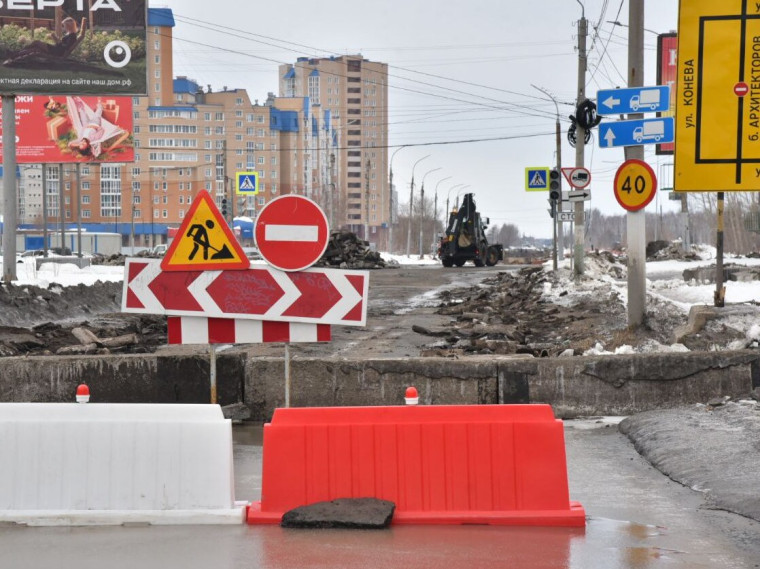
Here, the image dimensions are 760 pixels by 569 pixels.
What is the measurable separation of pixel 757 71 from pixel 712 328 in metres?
3.07

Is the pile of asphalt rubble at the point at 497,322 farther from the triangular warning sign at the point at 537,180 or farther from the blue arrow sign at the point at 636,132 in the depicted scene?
the triangular warning sign at the point at 537,180

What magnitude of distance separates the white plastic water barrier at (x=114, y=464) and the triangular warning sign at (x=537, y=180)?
35.6 meters

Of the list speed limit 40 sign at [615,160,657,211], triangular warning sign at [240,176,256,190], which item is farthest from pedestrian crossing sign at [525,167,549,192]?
speed limit 40 sign at [615,160,657,211]

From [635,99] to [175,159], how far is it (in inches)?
5434

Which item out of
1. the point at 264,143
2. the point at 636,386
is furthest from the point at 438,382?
the point at 264,143

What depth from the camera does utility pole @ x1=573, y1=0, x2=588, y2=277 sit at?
31.7 m

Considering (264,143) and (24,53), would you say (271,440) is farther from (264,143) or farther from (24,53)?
(264,143)

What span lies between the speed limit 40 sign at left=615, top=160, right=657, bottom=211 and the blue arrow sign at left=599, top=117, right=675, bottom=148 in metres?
0.32

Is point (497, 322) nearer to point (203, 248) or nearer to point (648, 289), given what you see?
point (648, 289)

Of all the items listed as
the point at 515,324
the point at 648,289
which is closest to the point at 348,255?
the point at 648,289

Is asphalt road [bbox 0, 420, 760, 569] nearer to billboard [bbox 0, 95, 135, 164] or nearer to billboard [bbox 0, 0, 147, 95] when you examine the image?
billboard [bbox 0, 0, 147, 95]

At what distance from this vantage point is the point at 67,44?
92.1 ft

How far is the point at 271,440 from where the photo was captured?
629 cm

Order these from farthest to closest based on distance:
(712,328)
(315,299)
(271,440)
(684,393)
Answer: (712,328) → (684,393) → (315,299) → (271,440)
